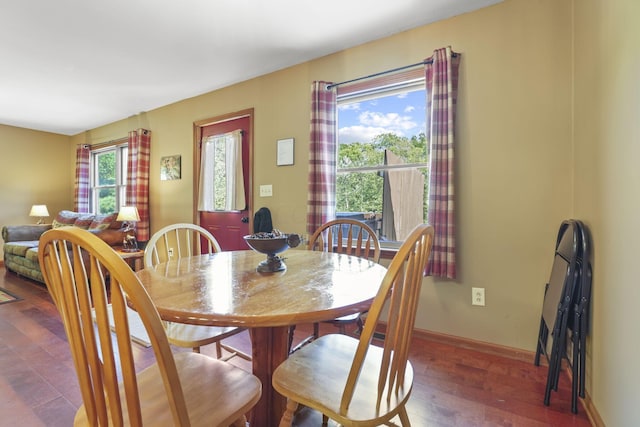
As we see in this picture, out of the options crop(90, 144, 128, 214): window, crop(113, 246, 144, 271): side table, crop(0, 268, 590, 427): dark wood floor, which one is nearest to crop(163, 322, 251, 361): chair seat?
crop(0, 268, 590, 427): dark wood floor

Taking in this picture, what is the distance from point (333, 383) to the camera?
3.18 ft

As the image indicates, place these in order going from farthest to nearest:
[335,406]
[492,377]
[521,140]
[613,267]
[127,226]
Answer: [127,226], [521,140], [492,377], [613,267], [335,406]

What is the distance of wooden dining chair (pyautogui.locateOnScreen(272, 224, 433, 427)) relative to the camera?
800 mm

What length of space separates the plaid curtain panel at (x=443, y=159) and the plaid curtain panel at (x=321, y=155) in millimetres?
838

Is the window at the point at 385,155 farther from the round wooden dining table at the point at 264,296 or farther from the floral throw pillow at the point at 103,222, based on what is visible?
the floral throw pillow at the point at 103,222

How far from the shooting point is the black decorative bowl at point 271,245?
127 centimetres

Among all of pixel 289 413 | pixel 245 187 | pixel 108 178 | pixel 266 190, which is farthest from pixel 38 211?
pixel 289 413

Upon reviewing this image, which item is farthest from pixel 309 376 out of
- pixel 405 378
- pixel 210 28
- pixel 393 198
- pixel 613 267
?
pixel 210 28

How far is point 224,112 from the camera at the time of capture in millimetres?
3412

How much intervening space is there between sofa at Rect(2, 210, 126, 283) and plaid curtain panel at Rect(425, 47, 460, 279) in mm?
3841

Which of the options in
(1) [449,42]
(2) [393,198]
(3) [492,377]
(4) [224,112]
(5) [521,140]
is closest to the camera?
(3) [492,377]

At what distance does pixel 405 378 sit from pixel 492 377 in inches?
43.9

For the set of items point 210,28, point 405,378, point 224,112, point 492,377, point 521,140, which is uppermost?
point 210,28

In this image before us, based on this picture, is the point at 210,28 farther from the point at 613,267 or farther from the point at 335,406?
the point at 613,267
